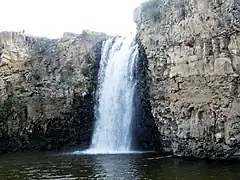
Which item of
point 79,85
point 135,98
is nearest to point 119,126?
point 135,98

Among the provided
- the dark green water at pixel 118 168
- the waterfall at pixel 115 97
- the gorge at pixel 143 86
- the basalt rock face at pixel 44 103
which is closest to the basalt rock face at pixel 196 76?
the gorge at pixel 143 86

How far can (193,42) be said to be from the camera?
25.5 meters

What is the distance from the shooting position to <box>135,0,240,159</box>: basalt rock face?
23891 mm

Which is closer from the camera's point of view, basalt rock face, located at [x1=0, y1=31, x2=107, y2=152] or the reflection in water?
the reflection in water

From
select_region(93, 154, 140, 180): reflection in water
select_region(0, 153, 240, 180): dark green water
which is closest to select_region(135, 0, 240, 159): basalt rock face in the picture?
select_region(0, 153, 240, 180): dark green water

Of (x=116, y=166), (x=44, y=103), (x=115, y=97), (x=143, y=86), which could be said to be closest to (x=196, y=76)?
(x=143, y=86)

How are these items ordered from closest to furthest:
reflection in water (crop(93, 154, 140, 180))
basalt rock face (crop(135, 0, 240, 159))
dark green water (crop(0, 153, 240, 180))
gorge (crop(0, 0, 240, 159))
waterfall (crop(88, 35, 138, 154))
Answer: dark green water (crop(0, 153, 240, 180)), reflection in water (crop(93, 154, 140, 180)), basalt rock face (crop(135, 0, 240, 159)), gorge (crop(0, 0, 240, 159)), waterfall (crop(88, 35, 138, 154))

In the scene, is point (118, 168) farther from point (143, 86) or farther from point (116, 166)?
point (143, 86)

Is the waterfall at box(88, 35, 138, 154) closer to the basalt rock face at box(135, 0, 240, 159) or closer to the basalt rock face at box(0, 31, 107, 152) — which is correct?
the basalt rock face at box(0, 31, 107, 152)

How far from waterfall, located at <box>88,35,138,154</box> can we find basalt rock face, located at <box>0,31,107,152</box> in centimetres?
110

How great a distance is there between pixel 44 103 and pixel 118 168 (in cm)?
1382

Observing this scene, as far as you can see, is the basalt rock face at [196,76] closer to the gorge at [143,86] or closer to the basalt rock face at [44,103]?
the gorge at [143,86]

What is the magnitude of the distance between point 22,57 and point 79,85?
5559mm

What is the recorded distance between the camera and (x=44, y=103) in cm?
3531
